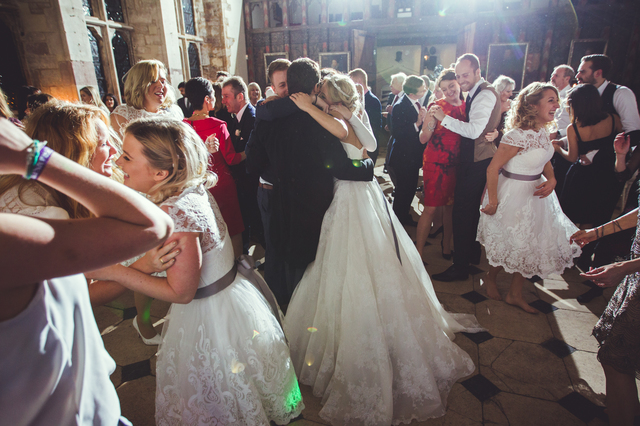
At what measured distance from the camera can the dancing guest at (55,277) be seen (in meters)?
0.49

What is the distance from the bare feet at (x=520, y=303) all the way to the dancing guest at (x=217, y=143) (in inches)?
93.2

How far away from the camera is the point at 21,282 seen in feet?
1.61

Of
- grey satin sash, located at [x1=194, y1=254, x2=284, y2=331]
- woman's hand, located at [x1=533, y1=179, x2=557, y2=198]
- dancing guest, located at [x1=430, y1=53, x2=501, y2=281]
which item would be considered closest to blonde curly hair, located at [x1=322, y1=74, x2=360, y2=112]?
grey satin sash, located at [x1=194, y1=254, x2=284, y2=331]

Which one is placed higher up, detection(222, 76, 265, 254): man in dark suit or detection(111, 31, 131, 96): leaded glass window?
detection(111, 31, 131, 96): leaded glass window

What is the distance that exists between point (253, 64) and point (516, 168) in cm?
1250

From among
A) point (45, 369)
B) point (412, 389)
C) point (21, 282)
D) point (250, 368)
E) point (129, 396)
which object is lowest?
point (129, 396)

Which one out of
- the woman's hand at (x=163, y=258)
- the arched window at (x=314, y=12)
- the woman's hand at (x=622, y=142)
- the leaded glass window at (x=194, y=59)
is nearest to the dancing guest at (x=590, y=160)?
the woman's hand at (x=622, y=142)

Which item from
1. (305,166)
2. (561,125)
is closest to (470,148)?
(305,166)

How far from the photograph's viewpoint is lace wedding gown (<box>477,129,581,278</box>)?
2480 mm

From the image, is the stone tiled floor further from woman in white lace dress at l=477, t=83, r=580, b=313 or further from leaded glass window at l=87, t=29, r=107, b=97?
leaded glass window at l=87, t=29, r=107, b=97

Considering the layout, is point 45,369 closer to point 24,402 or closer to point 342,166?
point 24,402

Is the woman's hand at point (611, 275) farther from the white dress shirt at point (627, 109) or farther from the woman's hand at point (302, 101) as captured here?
the white dress shirt at point (627, 109)

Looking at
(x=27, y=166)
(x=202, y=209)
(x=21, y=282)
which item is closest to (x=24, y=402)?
(x=21, y=282)

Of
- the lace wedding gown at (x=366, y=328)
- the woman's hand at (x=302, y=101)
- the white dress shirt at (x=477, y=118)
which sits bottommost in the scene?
the lace wedding gown at (x=366, y=328)
